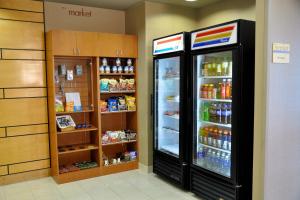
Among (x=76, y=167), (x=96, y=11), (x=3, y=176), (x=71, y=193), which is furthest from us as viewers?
(x=96, y=11)

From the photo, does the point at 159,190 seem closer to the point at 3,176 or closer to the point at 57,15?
the point at 3,176

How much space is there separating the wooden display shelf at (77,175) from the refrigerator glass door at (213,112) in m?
1.70

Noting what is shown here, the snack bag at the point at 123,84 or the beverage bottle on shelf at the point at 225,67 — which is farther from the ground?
the beverage bottle on shelf at the point at 225,67

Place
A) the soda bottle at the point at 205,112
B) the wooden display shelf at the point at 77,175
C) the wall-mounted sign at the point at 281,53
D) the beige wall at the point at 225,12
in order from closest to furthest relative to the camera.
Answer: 1. the wall-mounted sign at the point at 281,53
2. the soda bottle at the point at 205,112
3. the beige wall at the point at 225,12
4. the wooden display shelf at the point at 77,175

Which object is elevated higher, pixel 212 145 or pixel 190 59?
pixel 190 59

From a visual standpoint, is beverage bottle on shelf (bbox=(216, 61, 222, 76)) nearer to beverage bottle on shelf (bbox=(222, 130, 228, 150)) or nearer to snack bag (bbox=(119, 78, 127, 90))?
beverage bottle on shelf (bbox=(222, 130, 228, 150))

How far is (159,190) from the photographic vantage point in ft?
12.5

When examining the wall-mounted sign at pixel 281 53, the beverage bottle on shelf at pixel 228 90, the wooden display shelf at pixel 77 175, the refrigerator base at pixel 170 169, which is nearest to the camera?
the wall-mounted sign at pixel 281 53

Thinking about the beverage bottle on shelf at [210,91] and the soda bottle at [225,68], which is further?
the beverage bottle on shelf at [210,91]

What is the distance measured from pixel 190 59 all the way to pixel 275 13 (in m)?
1.19

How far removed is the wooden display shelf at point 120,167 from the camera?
4391mm

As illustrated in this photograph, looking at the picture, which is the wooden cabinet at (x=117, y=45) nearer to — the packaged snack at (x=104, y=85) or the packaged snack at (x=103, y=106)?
the packaged snack at (x=104, y=85)

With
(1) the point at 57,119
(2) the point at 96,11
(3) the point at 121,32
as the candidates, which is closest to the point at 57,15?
(2) the point at 96,11

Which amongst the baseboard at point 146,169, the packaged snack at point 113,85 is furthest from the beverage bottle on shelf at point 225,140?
the packaged snack at point 113,85
